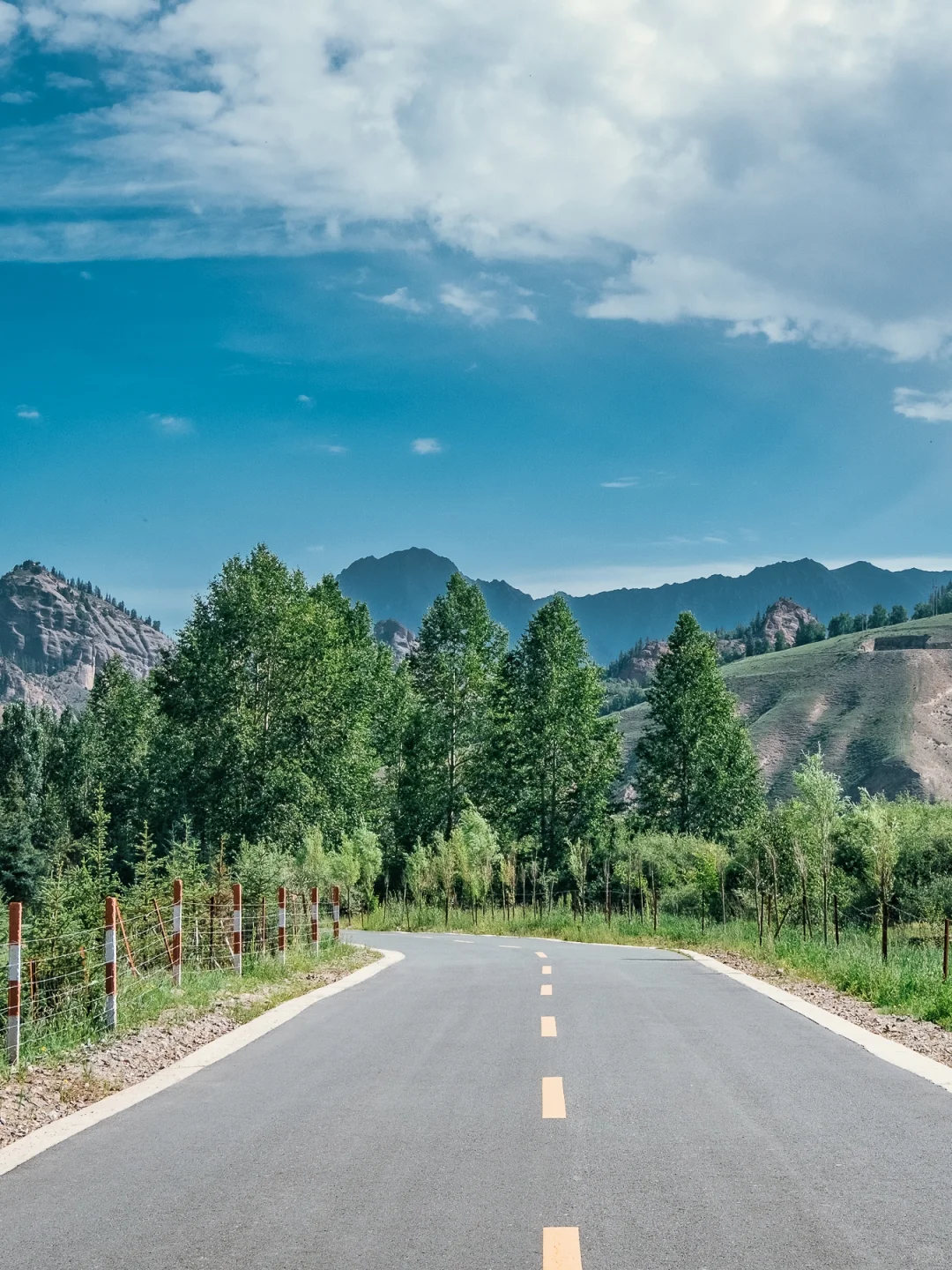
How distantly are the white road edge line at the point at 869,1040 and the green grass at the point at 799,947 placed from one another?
109 cm

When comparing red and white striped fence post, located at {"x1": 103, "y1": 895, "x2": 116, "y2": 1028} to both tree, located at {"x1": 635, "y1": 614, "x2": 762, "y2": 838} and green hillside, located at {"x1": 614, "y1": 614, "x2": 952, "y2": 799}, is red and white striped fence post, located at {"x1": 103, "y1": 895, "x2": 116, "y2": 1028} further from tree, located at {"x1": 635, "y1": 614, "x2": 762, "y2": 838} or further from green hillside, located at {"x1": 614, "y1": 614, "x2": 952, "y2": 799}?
green hillside, located at {"x1": 614, "y1": 614, "x2": 952, "y2": 799}

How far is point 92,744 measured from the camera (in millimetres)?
82812

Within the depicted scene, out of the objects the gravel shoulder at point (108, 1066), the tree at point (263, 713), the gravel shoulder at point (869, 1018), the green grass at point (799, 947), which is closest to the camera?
the gravel shoulder at point (108, 1066)

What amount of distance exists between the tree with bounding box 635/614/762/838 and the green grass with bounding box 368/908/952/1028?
983cm

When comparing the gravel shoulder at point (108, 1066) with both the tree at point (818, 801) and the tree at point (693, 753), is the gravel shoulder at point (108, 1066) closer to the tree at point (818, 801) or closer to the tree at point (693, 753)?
the tree at point (818, 801)

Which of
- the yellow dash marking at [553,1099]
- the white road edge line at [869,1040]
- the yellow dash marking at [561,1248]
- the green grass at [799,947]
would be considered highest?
the yellow dash marking at [561,1248]

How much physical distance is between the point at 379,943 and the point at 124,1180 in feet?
92.3

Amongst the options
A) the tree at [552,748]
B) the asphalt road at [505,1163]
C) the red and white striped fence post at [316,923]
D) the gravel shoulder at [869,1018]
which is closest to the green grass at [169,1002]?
the asphalt road at [505,1163]

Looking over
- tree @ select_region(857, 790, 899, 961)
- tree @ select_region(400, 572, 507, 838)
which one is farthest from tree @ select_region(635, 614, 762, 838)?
tree @ select_region(400, 572, 507, 838)

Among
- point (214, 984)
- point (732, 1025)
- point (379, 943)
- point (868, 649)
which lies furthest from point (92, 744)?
point (868, 649)

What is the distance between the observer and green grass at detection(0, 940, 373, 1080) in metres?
10.4

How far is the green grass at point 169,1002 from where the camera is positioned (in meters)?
10.4

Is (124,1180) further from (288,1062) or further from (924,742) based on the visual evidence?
(924,742)

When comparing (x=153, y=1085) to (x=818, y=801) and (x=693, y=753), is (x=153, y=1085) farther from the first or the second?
(x=693, y=753)
